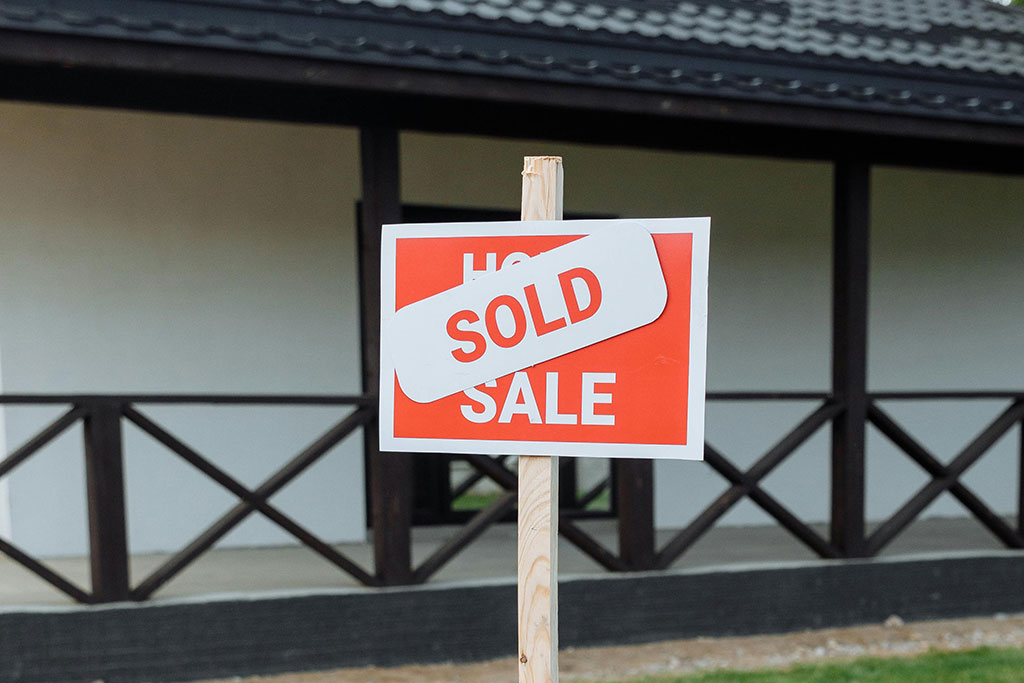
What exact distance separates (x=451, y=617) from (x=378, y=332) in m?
1.40

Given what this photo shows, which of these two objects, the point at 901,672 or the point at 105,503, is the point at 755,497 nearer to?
the point at 901,672

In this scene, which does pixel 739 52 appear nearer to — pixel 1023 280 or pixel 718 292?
pixel 718 292

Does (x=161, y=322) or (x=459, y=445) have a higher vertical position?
(x=459, y=445)

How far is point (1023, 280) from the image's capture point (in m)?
7.64

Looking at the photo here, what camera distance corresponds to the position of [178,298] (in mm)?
5875

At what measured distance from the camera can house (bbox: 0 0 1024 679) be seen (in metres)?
4.29

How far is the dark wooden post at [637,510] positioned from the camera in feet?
16.6

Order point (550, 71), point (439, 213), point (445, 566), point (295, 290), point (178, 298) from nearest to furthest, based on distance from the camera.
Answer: point (550, 71) → point (445, 566) → point (178, 298) → point (295, 290) → point (439, 213)

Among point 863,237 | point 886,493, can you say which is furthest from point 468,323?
point 886,493

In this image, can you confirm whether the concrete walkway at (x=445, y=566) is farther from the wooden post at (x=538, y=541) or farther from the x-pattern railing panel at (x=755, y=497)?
the wooden post at (x=538, y=541)

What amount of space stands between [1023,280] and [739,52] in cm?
413

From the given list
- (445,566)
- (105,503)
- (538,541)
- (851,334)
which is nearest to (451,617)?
(445,566)

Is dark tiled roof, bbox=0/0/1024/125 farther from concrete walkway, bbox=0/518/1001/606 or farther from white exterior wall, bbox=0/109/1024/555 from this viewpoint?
concrete walkway, bbox=0/518/1001/606

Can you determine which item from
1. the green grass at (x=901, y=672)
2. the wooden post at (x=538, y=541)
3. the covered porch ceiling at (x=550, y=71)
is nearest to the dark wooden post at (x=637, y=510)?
the green grass at (x=901, y=672)
